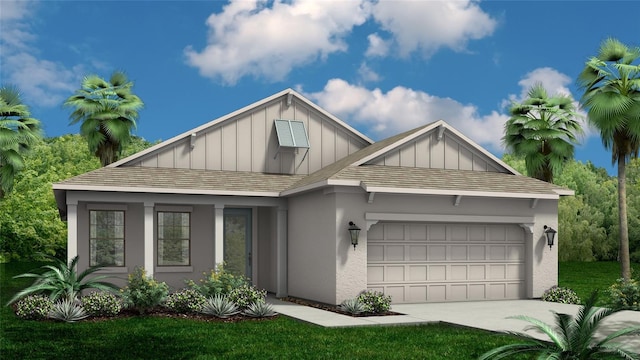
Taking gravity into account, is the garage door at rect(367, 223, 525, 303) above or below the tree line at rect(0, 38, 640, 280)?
below

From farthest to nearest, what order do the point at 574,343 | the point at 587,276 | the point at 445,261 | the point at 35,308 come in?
the point at 587,276
the point at 445,261
the point at 35,308
the point at 574,343

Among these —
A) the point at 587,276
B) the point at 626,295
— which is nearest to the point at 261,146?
the point at 626,295

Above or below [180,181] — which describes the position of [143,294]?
below

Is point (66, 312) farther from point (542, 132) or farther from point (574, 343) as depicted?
point (542, 132)

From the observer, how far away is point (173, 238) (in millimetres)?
20453

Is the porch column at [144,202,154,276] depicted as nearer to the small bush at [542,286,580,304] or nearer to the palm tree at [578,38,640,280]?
the small bush at [542,286,580,304]

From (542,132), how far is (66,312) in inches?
762

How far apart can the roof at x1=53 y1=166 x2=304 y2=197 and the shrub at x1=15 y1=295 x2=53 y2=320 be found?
3.09 m

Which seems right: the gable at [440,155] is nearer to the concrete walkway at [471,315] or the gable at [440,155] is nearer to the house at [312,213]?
the house at [312,213]

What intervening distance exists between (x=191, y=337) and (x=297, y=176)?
9624 mm

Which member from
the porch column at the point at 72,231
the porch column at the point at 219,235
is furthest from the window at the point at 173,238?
the porch column at the point at 72,231

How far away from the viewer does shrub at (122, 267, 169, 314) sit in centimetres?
1595

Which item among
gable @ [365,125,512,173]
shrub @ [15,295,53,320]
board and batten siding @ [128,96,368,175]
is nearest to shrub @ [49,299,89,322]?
shrub @ [15,295,53,320]

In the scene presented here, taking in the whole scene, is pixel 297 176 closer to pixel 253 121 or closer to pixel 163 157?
pixel 253 121
